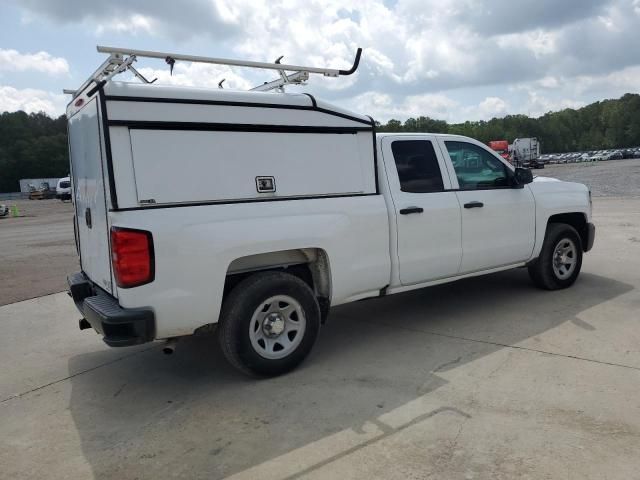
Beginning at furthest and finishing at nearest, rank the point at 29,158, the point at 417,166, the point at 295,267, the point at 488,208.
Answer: the point at 29,158, the point at 488,208, the point at 417,166, the point at 295,267

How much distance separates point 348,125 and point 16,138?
12249cm

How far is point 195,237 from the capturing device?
3734 millimetres

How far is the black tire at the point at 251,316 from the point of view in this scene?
3998 mm

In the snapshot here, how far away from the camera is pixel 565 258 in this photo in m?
6.45

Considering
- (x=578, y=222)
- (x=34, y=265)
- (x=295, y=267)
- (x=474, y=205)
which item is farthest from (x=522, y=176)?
(x=34, y=265)

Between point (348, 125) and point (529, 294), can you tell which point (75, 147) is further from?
point (529, 294)

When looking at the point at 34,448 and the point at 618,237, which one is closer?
the point at 34,448

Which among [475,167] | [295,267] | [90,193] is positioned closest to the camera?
[90,193]

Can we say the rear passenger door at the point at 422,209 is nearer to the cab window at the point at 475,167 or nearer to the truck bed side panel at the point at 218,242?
the cab window at the point at 475,167

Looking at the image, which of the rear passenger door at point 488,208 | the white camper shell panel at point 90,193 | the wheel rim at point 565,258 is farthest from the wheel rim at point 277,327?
the wheel rim at point 565,258

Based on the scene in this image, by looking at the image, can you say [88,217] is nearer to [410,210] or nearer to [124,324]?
[124,324]

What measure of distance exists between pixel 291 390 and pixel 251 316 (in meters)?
0.64

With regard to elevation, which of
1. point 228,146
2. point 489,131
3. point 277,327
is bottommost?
point 277,327

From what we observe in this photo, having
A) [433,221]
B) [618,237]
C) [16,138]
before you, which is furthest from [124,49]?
[16,138]
